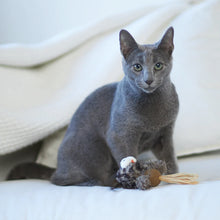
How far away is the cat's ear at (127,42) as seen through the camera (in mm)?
862

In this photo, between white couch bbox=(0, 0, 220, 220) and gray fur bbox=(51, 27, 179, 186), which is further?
gray fur bbox=(51, 27, 179, 186)

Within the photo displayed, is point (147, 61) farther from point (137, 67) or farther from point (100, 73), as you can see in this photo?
point (100, 73)

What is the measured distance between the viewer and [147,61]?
2.70ft

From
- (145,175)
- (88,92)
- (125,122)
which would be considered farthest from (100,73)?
(145,175)

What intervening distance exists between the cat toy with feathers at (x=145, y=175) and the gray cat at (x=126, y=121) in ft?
0.42

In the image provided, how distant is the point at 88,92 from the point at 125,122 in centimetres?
37

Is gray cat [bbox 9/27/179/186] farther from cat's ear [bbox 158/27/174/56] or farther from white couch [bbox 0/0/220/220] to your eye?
white couch [bbox 0/0/220/220]

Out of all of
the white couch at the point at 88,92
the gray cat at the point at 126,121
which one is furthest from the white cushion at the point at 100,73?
the gray cat at the point at 126,121

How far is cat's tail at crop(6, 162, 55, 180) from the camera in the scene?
1110mm

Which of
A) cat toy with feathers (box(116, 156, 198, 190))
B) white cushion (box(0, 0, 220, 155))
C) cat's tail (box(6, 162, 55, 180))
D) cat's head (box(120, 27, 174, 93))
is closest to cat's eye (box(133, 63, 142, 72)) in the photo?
cat's head (box(120, 27, 174, 93))

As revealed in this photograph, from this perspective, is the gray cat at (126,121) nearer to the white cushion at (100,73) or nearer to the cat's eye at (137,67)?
the cat's eye at (137,67)

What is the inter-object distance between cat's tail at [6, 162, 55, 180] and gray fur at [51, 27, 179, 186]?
9cm

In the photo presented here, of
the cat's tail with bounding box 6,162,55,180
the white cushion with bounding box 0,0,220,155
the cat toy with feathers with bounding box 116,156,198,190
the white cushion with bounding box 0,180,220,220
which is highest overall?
the white cushion with bounding box 0,0,220,155

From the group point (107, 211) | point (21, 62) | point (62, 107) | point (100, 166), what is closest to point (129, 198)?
point (107, 211)
